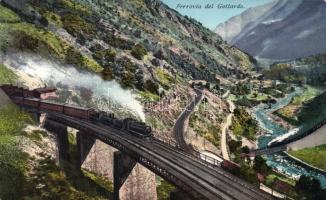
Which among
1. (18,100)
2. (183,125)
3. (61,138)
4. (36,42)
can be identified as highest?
(36,42)

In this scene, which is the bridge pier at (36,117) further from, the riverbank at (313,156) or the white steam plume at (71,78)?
the riverbank at (313,156)

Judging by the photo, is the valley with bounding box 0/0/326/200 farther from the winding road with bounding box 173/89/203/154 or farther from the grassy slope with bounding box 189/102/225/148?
the grassy slope with bounding box 189/102/225/148

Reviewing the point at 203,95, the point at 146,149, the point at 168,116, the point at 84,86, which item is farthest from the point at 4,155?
the point at 203,95

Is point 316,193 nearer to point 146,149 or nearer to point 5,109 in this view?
point 146,149


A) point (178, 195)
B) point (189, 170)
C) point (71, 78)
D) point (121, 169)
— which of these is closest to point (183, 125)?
point (71, 78)

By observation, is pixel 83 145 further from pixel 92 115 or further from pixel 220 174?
pixel 220 174

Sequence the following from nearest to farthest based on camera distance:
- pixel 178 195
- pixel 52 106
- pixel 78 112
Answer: pixel 178 195 < pixel 78 112 < pixel 52 106
